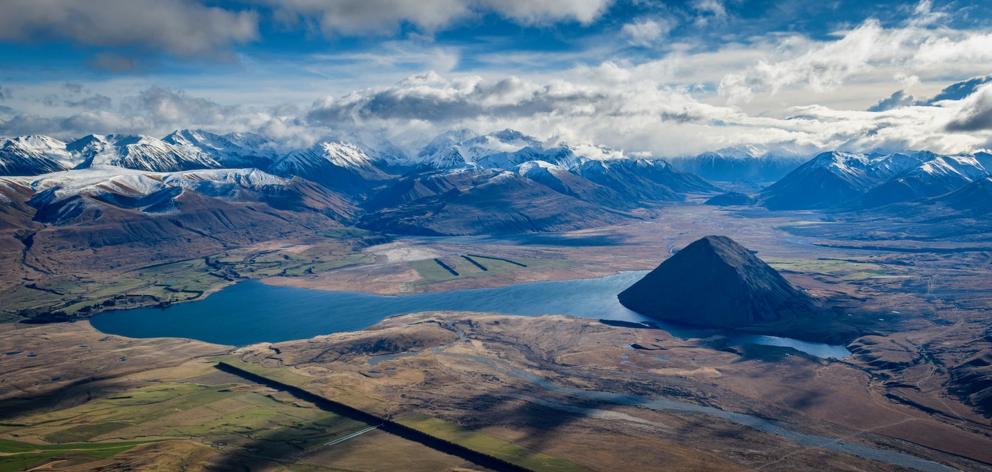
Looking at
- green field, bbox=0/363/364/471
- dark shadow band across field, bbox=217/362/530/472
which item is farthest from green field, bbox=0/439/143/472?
dark shadow band across field, bbox=217/362/530/472

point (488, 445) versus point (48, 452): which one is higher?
point (488, 445)

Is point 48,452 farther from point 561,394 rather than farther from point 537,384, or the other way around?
point 561,394

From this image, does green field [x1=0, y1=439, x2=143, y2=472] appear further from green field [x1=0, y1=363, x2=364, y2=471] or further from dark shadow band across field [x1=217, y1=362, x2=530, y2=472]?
dark shadow band across field [x1=217, y1=362, x2=530, y2=472]

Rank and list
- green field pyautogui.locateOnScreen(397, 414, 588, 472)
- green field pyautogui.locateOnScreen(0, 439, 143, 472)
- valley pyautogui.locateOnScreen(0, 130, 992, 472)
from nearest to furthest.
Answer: green field pyautogui.locateOnScreen(0, 439, 143, 472) → green field pyautogui.locateOnScreen(397, 414, 588, 472) → valley pyautogui.locateOnScreen(0, 130, 992, 472)

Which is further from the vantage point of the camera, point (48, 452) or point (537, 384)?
point (537, 384)

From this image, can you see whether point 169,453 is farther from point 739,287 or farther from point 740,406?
point 739,287

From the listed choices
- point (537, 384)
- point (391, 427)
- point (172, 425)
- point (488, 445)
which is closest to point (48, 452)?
point (172, 425)

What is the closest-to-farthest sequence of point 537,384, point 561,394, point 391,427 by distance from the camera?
point 391,427 → point 561,394 → point 537,384

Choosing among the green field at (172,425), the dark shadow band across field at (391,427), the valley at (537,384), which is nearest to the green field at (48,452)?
the green field at (172,425)

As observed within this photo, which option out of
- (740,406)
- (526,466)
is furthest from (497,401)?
(740,406)

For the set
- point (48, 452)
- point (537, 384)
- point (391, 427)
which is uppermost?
point (537, 384)

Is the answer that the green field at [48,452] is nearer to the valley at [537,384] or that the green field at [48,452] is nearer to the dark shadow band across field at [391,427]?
the valley at [537,384]
